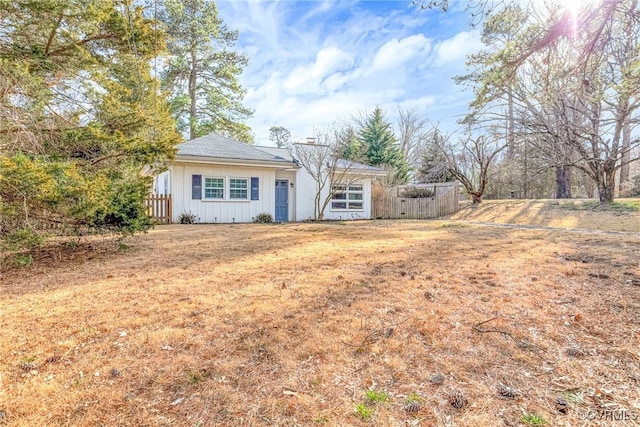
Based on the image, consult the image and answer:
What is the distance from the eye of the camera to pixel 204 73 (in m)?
21.2

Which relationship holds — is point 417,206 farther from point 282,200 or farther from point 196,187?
point 196,187

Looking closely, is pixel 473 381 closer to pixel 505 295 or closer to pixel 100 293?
pixel 505 295

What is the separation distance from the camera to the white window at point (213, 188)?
44.4 feet

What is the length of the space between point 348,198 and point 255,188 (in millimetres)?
4968

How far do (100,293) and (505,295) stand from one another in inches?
169

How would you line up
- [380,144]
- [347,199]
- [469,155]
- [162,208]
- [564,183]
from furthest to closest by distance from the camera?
[380,144] → [564,183] → [469,155] → [347,199] → [162,208]

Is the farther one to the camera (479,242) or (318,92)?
(318,92)

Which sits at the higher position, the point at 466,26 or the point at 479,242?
the point at 466,26

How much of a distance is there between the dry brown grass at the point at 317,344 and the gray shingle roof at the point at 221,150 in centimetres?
931

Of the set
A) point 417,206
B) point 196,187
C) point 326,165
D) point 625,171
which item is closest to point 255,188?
point 196,187

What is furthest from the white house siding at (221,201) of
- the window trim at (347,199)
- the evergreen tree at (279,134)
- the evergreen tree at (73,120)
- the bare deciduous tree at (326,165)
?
the evergreen tree at (279,134)

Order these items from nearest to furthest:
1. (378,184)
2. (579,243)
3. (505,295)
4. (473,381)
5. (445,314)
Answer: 1. (473,381)
2. (445,314)
3. (505,295)
4. (579,243)
5. (378,184)

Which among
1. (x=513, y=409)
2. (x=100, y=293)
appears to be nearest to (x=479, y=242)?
(x=513, y=409)

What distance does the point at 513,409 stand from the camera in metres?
1.79
